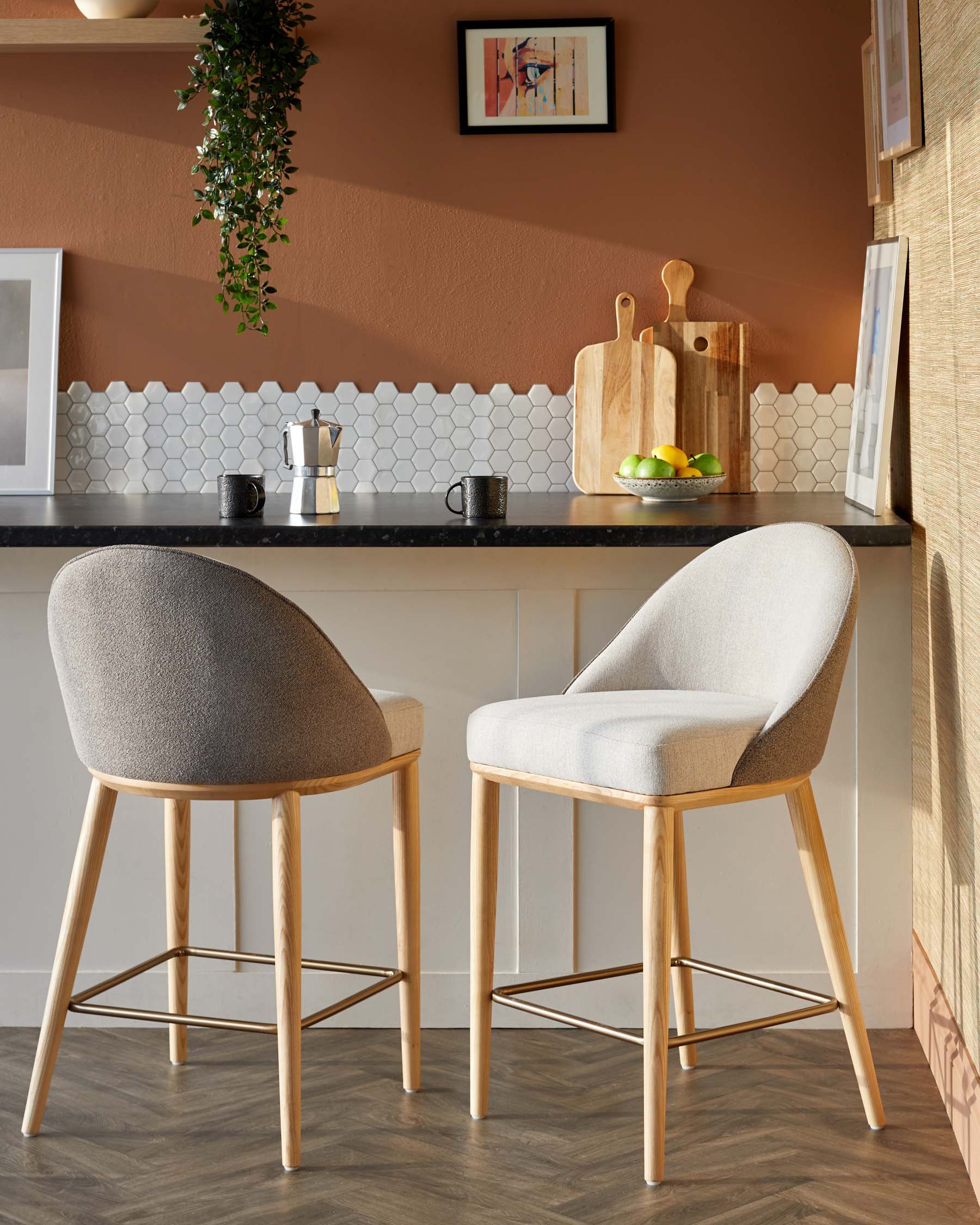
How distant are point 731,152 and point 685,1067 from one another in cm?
202

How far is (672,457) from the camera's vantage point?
9.77ft

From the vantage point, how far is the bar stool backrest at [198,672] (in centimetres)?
197

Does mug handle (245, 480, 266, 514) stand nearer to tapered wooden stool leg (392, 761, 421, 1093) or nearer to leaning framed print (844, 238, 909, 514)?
tapered wooden stool leg (392, 761, 421, 1093)

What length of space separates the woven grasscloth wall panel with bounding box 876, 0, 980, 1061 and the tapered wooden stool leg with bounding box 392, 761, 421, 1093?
0.88 m

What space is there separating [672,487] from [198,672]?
129 centimetres

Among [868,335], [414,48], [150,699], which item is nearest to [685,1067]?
[150,699]

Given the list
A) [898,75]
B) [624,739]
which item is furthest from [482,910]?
[898,75]

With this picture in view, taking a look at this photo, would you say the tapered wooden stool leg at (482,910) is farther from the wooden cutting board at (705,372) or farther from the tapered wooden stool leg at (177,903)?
the wooden cutting board at (705,372)

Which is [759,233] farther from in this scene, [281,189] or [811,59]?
[281,189]

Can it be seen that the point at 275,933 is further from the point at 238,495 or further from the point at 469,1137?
the point at 238,495

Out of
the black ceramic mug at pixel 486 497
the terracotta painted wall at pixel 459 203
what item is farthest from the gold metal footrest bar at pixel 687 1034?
the terracotta painted wall at pixel 459 203

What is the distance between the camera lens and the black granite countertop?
244 centimetres

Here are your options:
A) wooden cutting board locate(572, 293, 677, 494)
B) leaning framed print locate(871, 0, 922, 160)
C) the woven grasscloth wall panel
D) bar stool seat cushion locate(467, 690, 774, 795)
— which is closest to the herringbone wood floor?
the woven grasscloth wall panel

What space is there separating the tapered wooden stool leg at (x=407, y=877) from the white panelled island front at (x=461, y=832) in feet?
1.02
